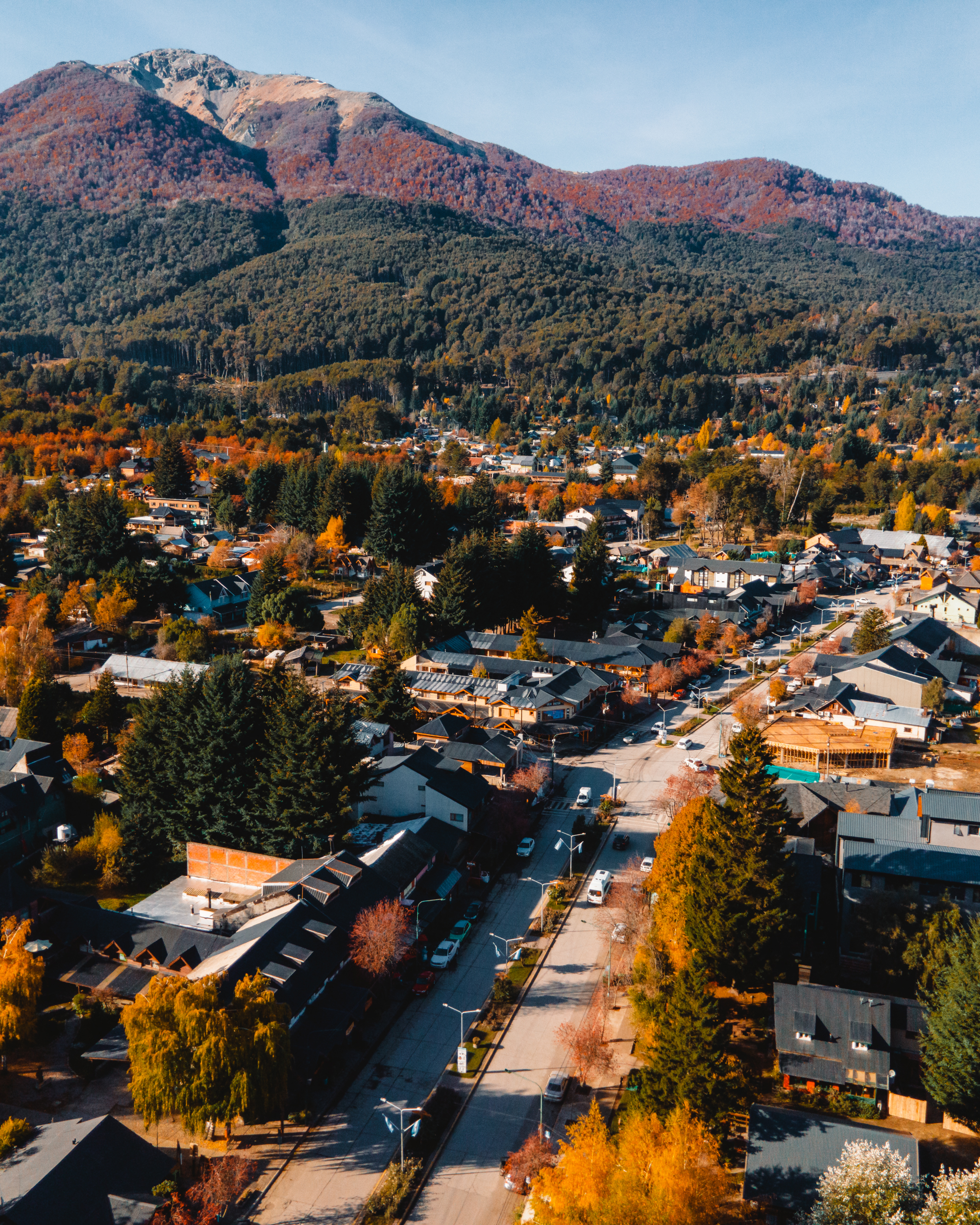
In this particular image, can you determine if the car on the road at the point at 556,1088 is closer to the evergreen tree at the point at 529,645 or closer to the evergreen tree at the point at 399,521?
the evergreen tree at the point at 529,645

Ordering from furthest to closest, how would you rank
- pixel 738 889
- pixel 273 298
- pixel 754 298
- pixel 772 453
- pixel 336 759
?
pixel 754 298 < pixel 273 298 < pixel 772 453 < pixel 336 759 < pixel 738 889

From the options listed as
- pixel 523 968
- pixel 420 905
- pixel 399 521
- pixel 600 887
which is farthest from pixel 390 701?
pixel 399 521

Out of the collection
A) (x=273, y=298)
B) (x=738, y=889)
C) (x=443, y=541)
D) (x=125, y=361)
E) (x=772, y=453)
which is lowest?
(x=738, y=889)

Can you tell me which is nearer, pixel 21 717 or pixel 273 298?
pixel 21 717

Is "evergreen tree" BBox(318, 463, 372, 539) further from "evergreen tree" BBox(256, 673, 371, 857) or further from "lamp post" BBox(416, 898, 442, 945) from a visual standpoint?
"lamp post" BBox(416, 898, 442, 945)

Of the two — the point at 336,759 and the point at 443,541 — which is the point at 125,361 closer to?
the point at 443,541

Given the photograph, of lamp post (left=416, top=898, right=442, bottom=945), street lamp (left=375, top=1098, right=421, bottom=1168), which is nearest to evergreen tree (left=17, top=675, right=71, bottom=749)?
lamp post (left=416, top=898, right=442, bottom=945)

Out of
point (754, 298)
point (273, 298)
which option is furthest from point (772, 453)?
point (273, 298)
